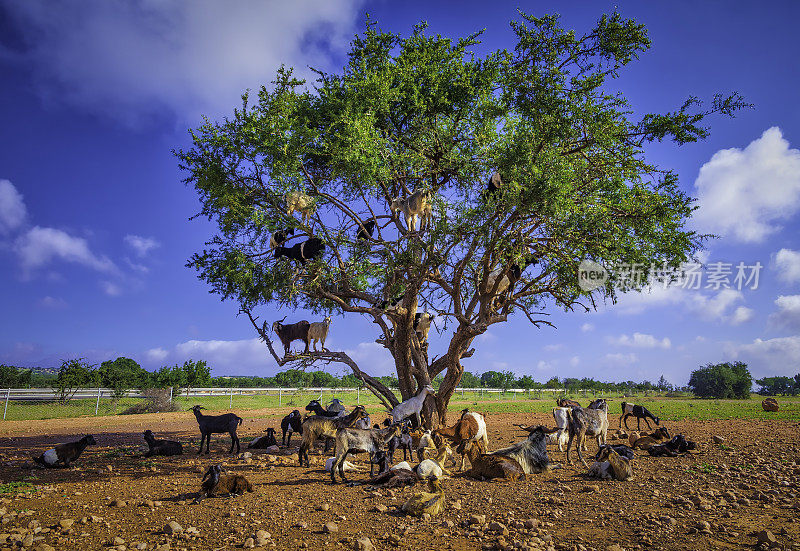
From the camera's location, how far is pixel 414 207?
13578 mm

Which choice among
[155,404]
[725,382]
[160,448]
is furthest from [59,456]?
[725,382]

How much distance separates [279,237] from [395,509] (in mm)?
8348

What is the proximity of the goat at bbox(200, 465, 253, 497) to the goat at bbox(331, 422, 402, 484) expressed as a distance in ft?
5.52

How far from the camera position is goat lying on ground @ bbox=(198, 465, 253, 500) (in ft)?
25.2

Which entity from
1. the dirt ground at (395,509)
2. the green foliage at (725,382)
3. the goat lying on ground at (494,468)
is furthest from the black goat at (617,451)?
the green foliage at (725,382)

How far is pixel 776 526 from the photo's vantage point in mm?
5914

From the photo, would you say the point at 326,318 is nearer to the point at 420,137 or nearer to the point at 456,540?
the point at 420,137

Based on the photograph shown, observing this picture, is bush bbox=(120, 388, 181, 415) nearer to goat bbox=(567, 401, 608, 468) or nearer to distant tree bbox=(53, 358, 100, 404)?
distant tree bbox=(53, 358, 100, 404)

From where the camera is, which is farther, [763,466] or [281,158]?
[281,158]

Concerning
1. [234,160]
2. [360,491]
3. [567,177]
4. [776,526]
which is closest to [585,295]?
[567,177]

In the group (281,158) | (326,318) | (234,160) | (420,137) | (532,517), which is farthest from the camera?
(326,318)

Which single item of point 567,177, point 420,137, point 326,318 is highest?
point 420,137

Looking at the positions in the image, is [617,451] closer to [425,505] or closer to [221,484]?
[425,505]

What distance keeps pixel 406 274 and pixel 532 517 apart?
9065 mm
